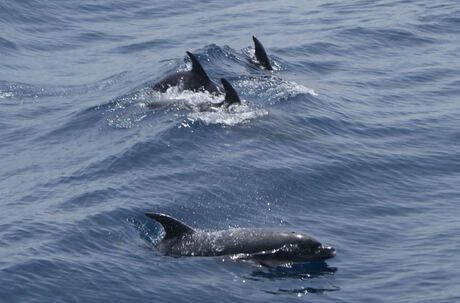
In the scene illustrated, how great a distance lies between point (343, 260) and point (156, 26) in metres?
28.1

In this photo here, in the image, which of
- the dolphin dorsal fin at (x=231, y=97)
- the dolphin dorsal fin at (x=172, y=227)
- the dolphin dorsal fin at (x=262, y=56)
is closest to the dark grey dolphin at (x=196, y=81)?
the dolphin dorsal fin at (x=231, y=97)

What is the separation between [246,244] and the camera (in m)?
18.4

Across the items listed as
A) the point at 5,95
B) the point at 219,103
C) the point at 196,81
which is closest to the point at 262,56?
the point at 196,81

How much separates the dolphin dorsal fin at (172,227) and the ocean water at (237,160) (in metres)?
0.57

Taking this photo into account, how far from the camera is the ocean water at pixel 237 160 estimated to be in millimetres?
17906

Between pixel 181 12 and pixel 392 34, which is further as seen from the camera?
pixel 181 12

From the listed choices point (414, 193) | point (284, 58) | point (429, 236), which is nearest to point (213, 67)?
point (284, 58)

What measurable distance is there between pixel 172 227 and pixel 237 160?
6.15 meters

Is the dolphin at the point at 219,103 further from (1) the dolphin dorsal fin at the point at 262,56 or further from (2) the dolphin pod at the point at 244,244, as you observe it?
(2) the dolphin pod at the point at 244,244

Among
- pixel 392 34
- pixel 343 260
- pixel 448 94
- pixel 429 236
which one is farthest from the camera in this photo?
pixel 392 34

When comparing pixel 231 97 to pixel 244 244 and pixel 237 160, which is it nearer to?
pixel 237 160

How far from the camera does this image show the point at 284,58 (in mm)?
36500

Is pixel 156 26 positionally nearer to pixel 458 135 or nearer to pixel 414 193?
pixel 458 135

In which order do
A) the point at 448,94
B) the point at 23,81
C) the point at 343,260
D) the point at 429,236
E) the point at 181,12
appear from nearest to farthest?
1. the point at 343,260
2. the point at 429,236
3. the point at 448,94
4. the point at 23,81
5. the point at 181,12
